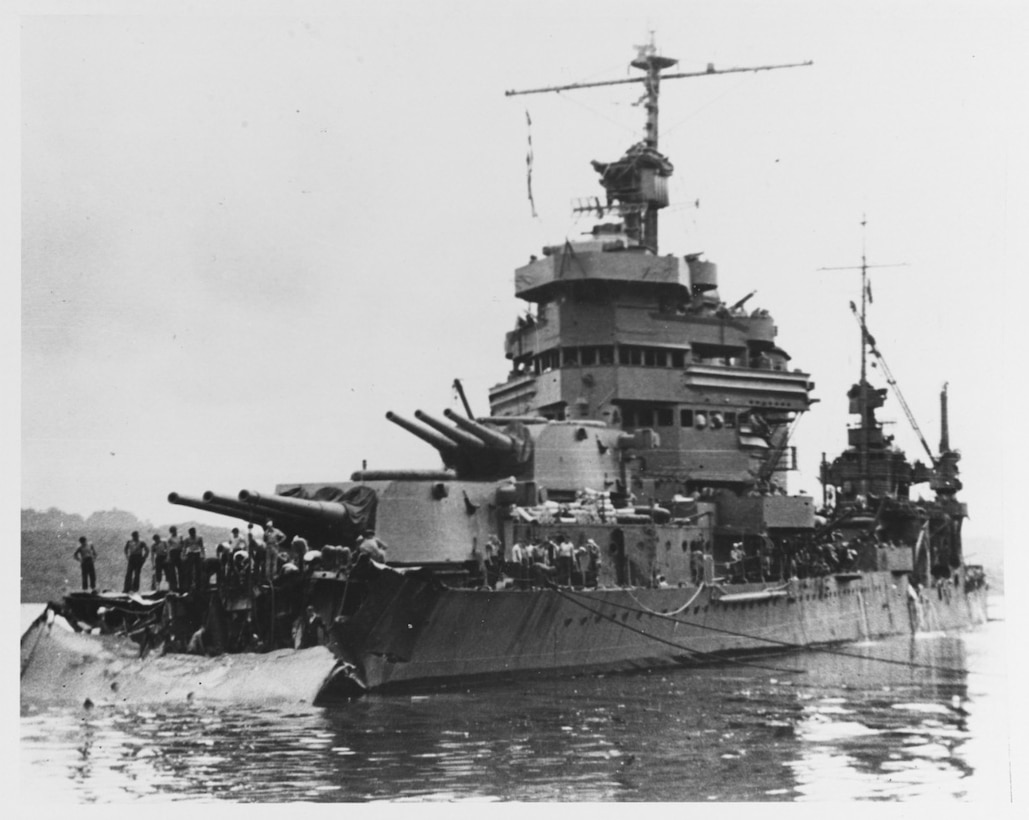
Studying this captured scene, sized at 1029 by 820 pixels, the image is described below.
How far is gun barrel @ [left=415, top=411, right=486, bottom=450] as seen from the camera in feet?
57.1

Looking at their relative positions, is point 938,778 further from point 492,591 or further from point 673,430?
point 673,430

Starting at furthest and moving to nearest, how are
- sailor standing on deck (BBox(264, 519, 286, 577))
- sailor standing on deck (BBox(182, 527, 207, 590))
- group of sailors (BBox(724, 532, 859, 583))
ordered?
group of sailors (BBox(724, 532, 859, 583)), sailor standing on deck (BBox(182, 527, 207, 590)), sailor standing on deck (BBox(264, 519, 286, 577))

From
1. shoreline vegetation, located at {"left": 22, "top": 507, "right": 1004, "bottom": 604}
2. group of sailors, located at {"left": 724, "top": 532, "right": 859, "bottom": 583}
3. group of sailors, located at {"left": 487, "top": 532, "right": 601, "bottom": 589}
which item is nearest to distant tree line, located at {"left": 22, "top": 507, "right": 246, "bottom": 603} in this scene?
shoreline vegetation, located at {"left": 22, "top": 507, "right": 1004, "bottom": 604}

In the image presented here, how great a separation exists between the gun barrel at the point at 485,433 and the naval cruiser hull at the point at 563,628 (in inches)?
97.2

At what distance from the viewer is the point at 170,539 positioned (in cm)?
1652

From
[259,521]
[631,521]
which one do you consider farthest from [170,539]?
[631,521]

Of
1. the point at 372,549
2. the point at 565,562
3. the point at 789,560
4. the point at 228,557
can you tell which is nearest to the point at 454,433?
the point at 565,562

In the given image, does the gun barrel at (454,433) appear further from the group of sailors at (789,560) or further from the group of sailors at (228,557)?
the group of sailors at (789,560)

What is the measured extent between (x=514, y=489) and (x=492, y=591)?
1922 mm

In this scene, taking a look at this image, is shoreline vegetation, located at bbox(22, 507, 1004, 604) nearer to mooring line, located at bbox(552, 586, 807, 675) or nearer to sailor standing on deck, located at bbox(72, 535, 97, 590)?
sailor standing on deck, located at bbox(72, 535, 97, 590)

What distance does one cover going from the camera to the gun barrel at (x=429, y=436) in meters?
17.2

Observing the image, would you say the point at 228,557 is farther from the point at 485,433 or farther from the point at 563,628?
the point at 563,628

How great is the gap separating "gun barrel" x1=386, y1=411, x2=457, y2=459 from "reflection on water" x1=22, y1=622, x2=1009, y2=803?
3.53 meters

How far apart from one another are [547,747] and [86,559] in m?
6.48
